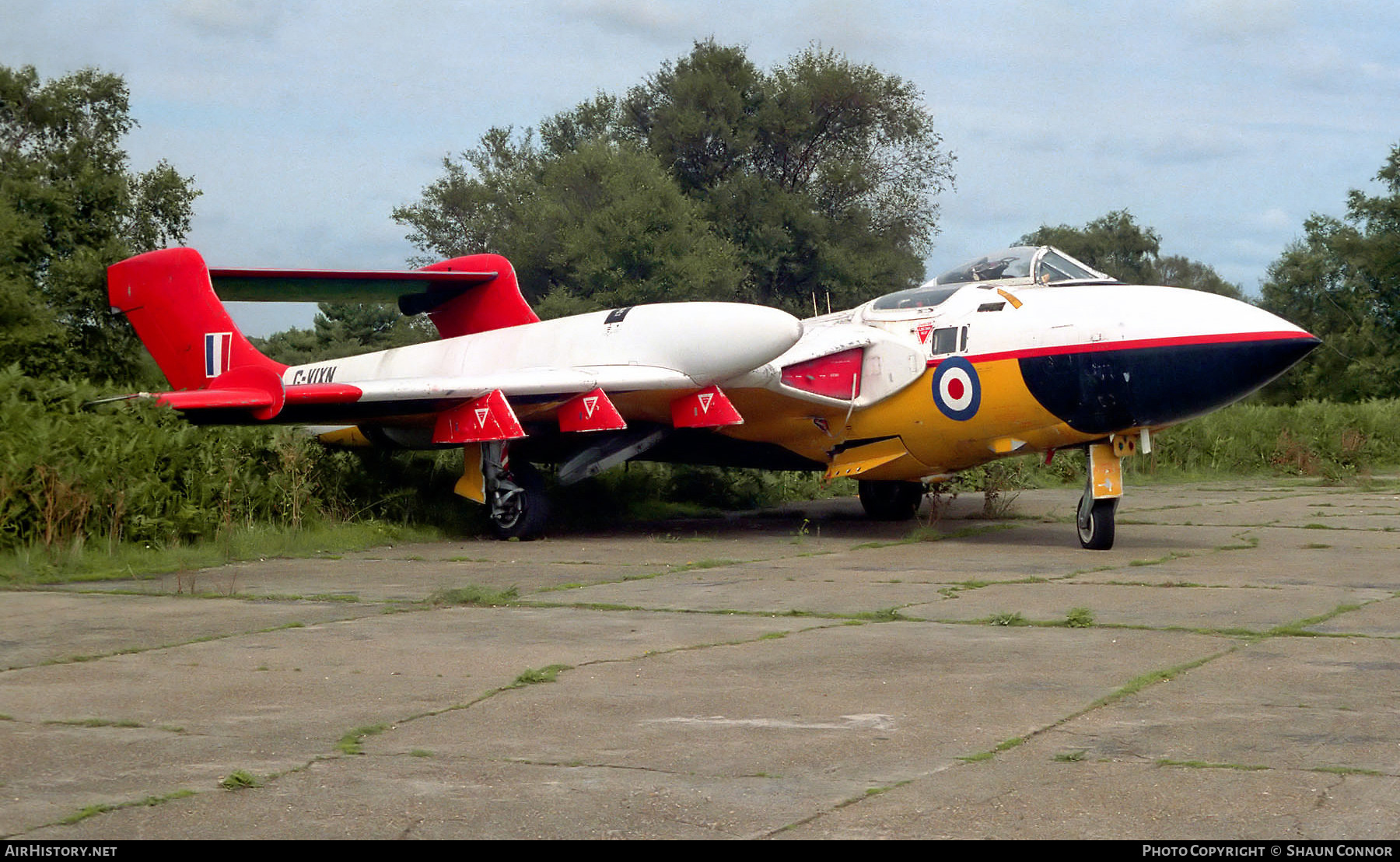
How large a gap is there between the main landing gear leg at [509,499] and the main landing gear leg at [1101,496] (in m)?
5.36

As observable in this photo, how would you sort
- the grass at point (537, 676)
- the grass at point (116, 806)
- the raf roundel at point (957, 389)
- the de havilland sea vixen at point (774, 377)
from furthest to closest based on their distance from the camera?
the raf roundel at point (957, 389) → the de havilland sea vixen at point (774, 377) → the grass at point (537, 676) → the grass at point (116, 806)

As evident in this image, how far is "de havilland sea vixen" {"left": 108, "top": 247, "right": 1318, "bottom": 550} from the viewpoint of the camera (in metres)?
11.4

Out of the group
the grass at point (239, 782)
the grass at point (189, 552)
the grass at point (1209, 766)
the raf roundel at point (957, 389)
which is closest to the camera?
the grass at point (239, 782)

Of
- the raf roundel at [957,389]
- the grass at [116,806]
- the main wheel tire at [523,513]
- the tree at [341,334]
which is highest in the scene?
the tree at [341,334]

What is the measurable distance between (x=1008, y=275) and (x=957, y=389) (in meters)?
1.32

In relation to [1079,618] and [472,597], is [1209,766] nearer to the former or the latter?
[1079,618]

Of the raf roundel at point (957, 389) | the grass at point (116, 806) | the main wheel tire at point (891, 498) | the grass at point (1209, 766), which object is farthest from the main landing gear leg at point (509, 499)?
the grass at point (1209, 766)

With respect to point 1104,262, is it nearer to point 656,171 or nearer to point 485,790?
point 656,171

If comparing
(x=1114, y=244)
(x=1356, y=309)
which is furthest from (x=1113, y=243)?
(x=1356, y=309)

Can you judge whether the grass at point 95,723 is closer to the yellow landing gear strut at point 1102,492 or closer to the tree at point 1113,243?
the yellow landing gear strut at point 1102,492

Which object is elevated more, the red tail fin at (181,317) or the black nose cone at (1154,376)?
the red tail fin at (181,317)

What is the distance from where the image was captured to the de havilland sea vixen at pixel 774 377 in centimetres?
1144

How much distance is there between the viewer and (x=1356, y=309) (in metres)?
50.0

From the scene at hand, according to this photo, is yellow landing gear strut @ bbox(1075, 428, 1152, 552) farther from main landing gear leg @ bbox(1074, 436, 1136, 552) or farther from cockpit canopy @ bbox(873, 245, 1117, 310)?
cockpit canopy @ bbox(873, 245, 1117, 310)
